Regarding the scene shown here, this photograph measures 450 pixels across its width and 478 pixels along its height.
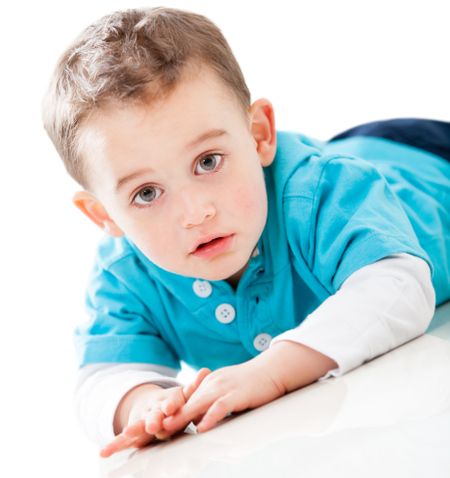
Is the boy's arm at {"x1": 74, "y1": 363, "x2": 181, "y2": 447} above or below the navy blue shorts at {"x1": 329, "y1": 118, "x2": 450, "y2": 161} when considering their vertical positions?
below

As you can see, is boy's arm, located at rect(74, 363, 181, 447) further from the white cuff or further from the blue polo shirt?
the white cuff

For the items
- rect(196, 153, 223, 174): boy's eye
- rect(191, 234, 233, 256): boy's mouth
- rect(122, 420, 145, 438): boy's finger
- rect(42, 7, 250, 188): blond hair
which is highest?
rect(42, 7, 250, 188): blond hair

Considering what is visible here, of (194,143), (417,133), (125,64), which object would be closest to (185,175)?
(194,143)

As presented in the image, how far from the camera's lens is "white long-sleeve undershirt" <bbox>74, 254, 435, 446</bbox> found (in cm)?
89

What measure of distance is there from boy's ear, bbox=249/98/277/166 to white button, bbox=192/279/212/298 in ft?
0.61

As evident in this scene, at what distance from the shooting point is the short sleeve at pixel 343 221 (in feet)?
3.22

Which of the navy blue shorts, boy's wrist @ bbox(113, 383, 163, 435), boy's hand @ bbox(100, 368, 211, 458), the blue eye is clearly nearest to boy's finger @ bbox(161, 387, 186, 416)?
boy's hand @ bbox(100, 368, 211, 458)

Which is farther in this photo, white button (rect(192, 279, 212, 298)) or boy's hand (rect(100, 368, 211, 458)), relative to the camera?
white button (rect(192, 279, 212, 298))

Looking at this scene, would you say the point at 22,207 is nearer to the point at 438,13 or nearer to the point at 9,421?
the point at 9,421

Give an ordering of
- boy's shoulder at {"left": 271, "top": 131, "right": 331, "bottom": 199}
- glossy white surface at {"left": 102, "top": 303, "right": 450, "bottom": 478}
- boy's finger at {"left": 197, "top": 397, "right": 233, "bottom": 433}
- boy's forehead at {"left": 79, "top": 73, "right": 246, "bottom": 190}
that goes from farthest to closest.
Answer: boy's shoulder at {"left": 271, "top": 131, "right": 331, "bottom": 199} < boy's forehead at {"left": 79, "top": 73, "right": 246, "bottom": 190} < boy's finger at {"left": 197, "top": 397, "right": 233, "bottom": 433} < glossy white surface at {"left": 102, "top": 303, "right": 450, "bottom": 478}

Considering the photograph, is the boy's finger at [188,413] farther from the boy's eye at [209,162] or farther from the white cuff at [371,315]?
the boy's eye at [209,162]

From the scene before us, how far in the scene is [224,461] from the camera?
72cm

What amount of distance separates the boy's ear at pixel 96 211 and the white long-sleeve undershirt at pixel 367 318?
231 mm

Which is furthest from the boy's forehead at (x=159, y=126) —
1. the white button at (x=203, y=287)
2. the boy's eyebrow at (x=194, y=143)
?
the white button at (x=203, y=287)
